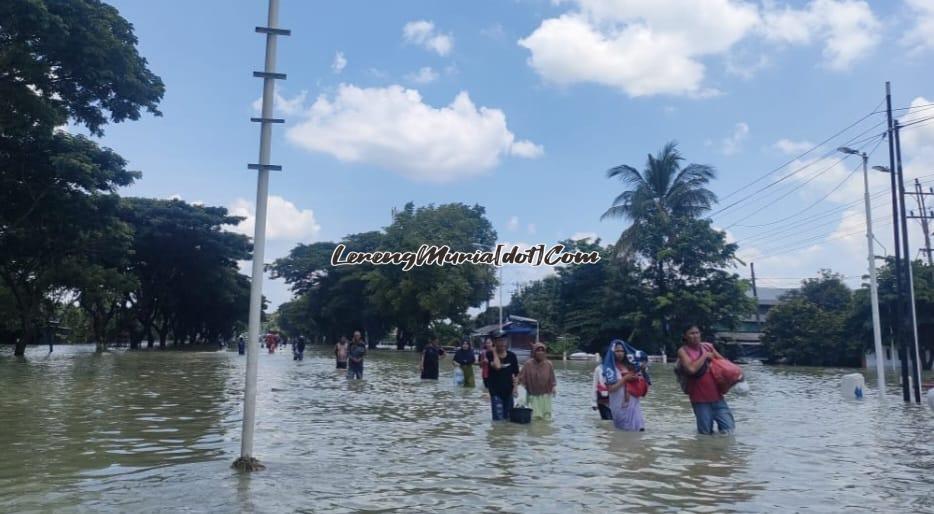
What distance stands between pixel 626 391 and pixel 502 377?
2151 mm

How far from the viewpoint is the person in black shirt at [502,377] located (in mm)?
12328

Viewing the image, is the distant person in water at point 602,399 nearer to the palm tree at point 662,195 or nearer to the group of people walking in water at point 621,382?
the group of people walking in water at point 621,382

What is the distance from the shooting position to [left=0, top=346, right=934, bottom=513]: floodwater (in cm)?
667

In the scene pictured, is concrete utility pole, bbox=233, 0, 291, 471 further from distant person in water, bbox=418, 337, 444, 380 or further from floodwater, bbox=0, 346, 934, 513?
distant person in water, bbox=418, 337, 444, 380

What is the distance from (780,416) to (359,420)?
26.6 feet

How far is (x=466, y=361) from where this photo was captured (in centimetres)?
2061

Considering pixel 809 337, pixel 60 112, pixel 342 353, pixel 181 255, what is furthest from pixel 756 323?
pixel 60 112

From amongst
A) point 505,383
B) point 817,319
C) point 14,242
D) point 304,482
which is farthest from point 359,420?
point 817,319

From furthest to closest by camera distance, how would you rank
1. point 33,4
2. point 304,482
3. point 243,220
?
point 243,220
point 33,4
point 304,482

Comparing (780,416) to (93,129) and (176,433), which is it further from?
(93,129)

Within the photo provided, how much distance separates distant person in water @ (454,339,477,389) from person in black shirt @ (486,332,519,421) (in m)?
7.54

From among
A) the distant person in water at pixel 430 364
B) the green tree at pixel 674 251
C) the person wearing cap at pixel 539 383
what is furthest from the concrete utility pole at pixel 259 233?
the green tree at pixel 674 251

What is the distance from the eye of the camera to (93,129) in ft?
84.1

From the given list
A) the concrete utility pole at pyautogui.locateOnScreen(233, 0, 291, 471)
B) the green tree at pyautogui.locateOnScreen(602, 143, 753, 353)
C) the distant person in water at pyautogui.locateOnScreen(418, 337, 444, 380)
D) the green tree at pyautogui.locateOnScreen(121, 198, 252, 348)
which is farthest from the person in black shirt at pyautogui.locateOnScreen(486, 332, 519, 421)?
the green tree at pyautogui.locateOnScreen(121, 198, 252, 348)
